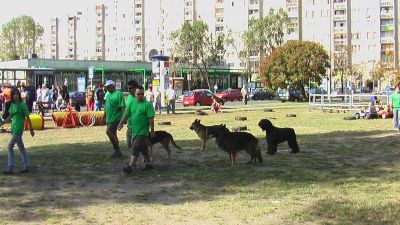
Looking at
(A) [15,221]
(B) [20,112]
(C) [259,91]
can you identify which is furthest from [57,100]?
(C) [259,91]

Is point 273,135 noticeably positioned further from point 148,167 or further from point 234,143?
point 148,167

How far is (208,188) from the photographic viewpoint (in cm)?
917

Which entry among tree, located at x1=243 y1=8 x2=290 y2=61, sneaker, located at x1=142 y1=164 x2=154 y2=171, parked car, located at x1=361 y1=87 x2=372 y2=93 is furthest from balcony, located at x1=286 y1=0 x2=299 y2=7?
sneaker, located at x1=142 y1=164 x2=154 y2=171

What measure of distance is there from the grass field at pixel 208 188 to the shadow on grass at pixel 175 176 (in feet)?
0.05

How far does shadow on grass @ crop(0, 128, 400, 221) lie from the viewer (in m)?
8.42

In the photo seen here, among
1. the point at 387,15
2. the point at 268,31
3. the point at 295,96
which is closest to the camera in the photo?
the point at 295,96

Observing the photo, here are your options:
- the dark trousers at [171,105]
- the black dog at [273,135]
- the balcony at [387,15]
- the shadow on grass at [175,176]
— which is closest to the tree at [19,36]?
the balcony at [387,15]

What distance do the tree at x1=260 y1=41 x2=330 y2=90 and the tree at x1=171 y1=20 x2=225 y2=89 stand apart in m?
18.5

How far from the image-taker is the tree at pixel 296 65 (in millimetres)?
57125

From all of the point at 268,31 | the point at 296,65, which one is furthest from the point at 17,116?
the point at 268,31

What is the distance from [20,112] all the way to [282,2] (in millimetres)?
104004

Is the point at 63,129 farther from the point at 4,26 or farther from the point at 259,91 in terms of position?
the point at 4,26

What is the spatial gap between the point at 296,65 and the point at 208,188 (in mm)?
49343

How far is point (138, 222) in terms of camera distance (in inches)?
273
